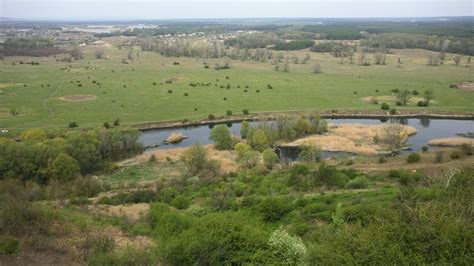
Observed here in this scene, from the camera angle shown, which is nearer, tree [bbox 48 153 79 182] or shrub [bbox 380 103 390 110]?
tree [bbox 48 153 79 182]

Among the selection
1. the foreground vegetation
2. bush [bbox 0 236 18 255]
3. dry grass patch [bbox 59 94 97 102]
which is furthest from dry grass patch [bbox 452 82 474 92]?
bush [bbox 0 236 18 255]

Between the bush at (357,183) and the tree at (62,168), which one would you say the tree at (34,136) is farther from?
the bush at (357,183)

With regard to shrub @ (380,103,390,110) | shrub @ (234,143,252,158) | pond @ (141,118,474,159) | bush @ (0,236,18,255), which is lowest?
pond @ (141,118,474,159)

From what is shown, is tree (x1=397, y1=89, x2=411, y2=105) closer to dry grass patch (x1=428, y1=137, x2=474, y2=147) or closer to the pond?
the pond

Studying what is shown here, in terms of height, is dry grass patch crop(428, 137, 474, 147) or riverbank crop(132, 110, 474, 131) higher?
riverbank crop(132, 110, 474, 131)

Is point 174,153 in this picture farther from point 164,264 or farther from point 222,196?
point 164,264

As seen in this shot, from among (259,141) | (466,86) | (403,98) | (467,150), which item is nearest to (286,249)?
(467,150)

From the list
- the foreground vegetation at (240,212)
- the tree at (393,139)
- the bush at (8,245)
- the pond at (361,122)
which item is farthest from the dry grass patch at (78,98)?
the bush at (8,245)
